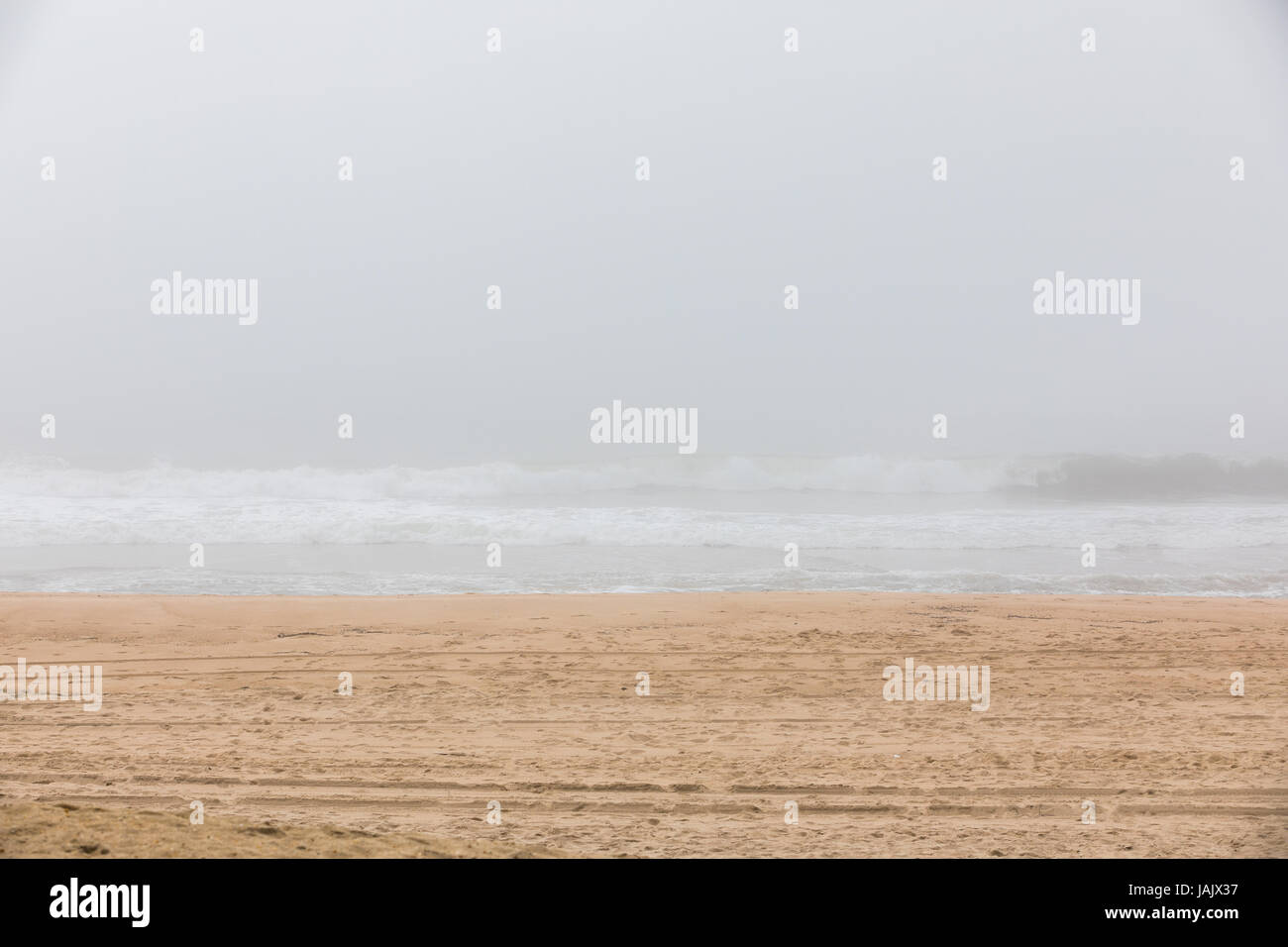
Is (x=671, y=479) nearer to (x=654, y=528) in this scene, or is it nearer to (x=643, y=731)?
(x=654, y=528)

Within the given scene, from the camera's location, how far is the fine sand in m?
5.18

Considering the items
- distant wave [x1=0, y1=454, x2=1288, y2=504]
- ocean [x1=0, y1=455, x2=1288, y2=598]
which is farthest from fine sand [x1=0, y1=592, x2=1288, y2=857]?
distant wave [x1=0, y1=454, x2=1288, y2=504]

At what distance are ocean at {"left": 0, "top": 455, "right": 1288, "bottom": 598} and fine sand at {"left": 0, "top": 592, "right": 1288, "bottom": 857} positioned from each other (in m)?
2.57

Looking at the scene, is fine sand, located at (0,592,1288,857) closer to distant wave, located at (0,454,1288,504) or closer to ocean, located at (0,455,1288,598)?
ocean, located at (0,455,1288,598)

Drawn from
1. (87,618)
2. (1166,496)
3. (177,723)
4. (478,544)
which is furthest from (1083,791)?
(1166,496)

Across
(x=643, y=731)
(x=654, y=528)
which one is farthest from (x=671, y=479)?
(x=643, y=731)

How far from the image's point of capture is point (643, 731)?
723 centimetres

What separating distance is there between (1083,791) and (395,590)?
395 inches

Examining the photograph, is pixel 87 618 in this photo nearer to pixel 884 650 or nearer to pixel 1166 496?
pixel 884 650

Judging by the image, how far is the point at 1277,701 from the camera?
793 centimetres

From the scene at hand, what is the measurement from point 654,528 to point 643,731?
12.1 m

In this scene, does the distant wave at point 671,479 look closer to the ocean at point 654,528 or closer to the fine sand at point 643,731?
the ocean at point 654,528

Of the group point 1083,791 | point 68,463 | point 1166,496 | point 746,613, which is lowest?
point 1083,791

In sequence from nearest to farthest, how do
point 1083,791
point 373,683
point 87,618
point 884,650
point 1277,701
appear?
point 1083,791 < point 1277,701 < point 373,683 < point 884,650 < point 87,618
